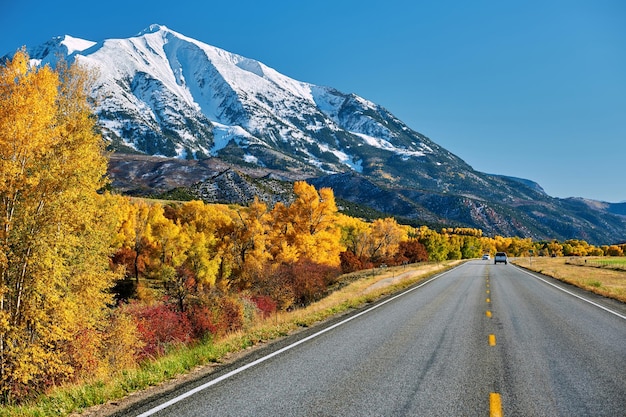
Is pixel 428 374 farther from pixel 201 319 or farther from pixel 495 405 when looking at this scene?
pixel 201 319

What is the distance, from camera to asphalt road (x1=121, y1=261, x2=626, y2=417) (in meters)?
5.99

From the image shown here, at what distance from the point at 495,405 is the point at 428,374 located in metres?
1.74

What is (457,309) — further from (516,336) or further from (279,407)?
(279,407)

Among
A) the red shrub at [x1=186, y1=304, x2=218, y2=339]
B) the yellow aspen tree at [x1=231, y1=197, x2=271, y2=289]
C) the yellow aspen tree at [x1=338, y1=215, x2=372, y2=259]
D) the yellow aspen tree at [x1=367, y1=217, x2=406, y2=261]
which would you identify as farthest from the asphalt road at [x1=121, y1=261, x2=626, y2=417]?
the yellow aspen tree at [x1=367, y1=217, x2=406, y2=261]

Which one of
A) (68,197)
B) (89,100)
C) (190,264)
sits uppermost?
(89,100)

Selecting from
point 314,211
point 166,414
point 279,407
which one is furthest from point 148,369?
point 314,211

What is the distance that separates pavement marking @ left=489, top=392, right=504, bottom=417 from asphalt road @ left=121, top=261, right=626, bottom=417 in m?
0.01

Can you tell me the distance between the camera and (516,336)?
11352 mm

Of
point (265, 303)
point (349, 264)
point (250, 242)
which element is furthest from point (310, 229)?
point (349, 264)

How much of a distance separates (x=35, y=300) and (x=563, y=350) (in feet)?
52.2

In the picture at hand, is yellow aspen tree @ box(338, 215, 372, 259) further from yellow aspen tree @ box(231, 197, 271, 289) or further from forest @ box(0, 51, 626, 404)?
forest @ box(0, 51, 626, 404)

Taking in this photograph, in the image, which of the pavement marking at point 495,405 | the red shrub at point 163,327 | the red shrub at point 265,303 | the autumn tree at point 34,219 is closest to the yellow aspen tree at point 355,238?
the red shrub at point 265,303

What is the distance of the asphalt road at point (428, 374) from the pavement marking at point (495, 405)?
1 cm

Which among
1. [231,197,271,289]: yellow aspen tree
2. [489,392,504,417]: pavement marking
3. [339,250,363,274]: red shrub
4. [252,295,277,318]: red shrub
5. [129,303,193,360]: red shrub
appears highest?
[231,197,271,289]: yellow aspen tree
